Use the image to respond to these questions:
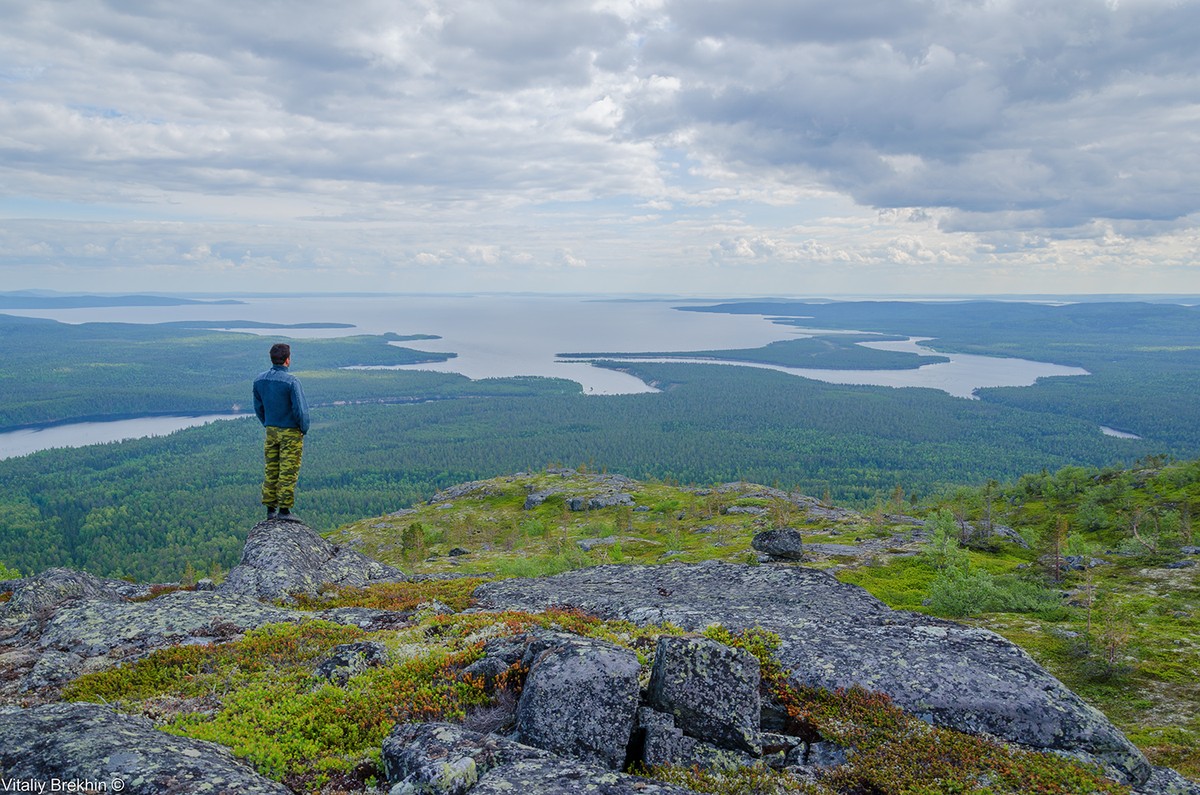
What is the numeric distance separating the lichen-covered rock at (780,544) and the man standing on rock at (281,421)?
28107 millimetres

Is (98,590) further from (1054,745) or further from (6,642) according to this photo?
→ (1054,745)

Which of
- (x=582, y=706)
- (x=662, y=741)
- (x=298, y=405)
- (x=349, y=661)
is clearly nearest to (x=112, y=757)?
(x=349, y=661)

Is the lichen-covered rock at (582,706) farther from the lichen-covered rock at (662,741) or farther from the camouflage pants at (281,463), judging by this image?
the camouflage pants at (281,463)

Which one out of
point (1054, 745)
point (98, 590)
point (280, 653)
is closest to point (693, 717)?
point (1054, 745)

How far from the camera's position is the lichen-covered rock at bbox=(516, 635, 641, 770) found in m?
10.1

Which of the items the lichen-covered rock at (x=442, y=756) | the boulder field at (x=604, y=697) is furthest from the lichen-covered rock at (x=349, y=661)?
the lichen-covered rock at (x=442, y=756)

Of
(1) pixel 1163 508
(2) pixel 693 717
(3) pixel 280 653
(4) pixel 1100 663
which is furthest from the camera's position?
(1) pixel 1163 508

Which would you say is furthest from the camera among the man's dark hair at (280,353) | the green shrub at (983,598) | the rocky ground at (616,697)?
the green shrub at (983,598)

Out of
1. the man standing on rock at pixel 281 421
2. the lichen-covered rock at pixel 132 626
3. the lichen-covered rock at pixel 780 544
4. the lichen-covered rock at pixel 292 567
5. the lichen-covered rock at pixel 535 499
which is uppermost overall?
the man standing on rock at pixel 281 421

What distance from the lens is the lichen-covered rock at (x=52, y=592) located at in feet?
61.4

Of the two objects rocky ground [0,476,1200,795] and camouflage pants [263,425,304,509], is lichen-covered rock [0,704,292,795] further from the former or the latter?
camouflage pants [263,425,304,509]

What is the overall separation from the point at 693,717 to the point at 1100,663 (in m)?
18.6

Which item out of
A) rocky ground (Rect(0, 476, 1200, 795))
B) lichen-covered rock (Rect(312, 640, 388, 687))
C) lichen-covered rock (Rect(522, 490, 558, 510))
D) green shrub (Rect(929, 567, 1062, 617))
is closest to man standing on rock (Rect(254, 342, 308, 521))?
rocky ground (Rect(0, 476, 1200, 795))

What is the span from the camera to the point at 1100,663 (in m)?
20.9
